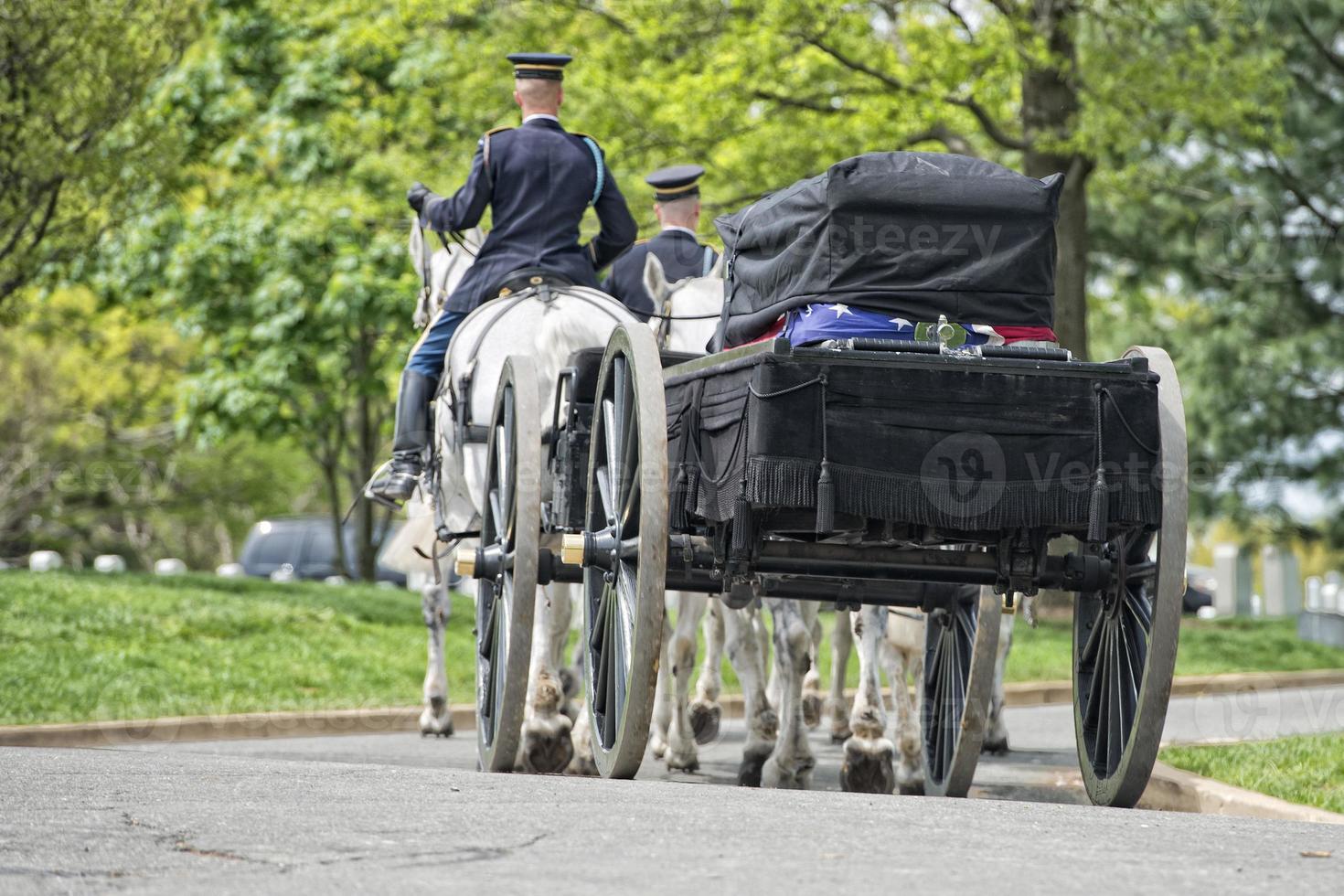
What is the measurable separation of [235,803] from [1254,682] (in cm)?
1332

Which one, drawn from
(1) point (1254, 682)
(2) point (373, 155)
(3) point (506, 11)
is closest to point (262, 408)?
(2) point (373, 155)

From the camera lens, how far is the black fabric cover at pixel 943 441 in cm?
602

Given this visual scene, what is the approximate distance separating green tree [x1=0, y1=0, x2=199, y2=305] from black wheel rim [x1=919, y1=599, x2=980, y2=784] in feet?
29.0

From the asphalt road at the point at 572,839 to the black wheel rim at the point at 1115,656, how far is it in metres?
0.62

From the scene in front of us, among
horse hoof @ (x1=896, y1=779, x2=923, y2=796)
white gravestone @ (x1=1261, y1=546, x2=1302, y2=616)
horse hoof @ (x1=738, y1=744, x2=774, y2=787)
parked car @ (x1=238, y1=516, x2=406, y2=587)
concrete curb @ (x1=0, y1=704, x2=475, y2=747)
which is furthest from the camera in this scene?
parked car @ (x1=238, y1=516, x2=406, y2=587)

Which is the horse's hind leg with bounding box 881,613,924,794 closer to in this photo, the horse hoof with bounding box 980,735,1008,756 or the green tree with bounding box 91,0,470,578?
the horse hoof with bounding box 980,735,1008,756

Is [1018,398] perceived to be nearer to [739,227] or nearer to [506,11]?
[739,227]

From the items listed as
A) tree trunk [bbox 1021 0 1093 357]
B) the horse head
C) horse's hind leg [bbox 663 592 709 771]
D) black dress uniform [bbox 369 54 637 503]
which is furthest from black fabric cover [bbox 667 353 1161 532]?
tree trunk [bbox 1021 0 1093 357]

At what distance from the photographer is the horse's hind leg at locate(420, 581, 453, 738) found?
39.0ft

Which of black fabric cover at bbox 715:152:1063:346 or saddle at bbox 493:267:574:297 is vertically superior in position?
saddle at bbox 493:267:574:297

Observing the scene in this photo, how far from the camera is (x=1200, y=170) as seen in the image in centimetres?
2730

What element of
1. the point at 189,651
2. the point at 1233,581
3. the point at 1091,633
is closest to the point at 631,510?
the point at 1091,633

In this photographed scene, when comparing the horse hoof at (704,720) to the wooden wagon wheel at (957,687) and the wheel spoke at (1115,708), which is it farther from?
the wheel spoke at (1115,708)

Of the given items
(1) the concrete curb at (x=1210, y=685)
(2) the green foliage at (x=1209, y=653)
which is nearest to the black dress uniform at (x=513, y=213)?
(1) the concrete curb at (x=1210, y=685)
